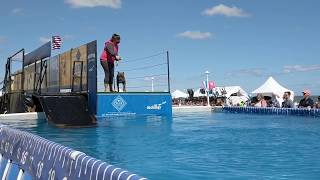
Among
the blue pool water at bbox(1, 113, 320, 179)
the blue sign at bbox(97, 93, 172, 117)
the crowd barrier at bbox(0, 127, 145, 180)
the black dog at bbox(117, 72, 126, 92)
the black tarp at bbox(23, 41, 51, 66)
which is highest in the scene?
the black tarp at bbox(23, 41, 51, 66)

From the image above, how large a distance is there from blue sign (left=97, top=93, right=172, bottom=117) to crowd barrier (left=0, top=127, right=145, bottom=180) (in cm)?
898

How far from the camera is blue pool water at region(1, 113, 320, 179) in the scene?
6.02 m

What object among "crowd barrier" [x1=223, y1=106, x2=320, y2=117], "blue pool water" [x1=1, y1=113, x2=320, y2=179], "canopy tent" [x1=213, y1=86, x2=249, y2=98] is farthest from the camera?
"canopy tent" [x1=213, y1=86, x2=249, y2=98]

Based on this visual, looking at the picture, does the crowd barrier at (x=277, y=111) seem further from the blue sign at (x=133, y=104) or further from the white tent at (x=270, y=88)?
the white tent at (x=270, y=88)

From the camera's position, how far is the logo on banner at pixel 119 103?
52.4ft

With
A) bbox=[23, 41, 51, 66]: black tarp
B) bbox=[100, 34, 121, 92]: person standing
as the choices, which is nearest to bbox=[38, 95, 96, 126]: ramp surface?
bbox=[100, 34, 121, 92]: person standing

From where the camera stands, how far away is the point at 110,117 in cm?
1609

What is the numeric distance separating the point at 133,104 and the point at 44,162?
12104 millimetres

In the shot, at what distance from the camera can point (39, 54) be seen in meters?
21.0

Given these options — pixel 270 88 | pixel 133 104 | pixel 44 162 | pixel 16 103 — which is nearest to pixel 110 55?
pixel 133 104

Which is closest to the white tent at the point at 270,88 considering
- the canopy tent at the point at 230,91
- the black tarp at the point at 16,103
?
the canopy tent at the point at 230,91

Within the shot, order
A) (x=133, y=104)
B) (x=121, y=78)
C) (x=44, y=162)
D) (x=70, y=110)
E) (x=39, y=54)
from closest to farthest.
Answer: (x=44, y=162)
(x=70, y=110)
(x=133, y=104)
(x=121, y=78)
(x=39, y=54)

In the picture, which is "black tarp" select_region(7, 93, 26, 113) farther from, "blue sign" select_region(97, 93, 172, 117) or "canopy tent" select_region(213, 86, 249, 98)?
"canopy tent" select_region(213, 86, 249, 98)

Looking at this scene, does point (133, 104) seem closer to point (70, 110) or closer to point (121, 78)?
point (121, 78)
